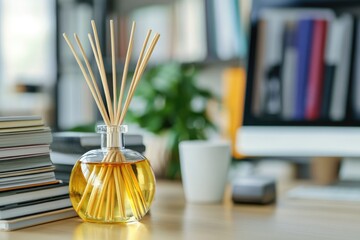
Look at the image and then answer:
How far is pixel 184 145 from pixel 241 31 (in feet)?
4.15

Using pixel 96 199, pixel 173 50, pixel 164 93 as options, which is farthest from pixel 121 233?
pixel 173 50

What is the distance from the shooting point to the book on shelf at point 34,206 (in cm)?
78

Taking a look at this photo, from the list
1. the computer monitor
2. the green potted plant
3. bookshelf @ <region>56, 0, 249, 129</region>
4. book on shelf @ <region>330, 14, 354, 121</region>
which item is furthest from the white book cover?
book on shelf @ <region>330, 14, 354, 121</region>

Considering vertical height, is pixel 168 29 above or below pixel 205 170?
above

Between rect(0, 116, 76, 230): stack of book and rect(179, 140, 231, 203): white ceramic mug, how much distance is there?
0.86 feet

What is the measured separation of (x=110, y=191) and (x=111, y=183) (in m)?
0.01

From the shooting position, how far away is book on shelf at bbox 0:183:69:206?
2.59 ft

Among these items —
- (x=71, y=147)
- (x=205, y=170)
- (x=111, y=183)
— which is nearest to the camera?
(x=111, y=183)

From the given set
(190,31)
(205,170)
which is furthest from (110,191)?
(190,31)

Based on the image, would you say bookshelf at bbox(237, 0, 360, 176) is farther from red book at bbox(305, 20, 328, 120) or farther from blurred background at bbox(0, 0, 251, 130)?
blurred background at bbox(0, 0, 251, 130)

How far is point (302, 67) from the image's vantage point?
4.21 ft

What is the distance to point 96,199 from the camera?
79 centimetres

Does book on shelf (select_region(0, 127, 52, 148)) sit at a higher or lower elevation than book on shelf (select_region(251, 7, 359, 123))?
lower

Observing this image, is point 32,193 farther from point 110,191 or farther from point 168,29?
point 168,29
